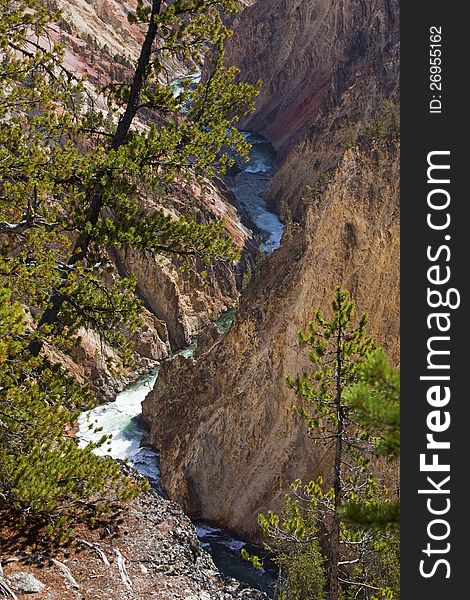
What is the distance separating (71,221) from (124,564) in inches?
175

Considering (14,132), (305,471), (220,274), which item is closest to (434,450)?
(14,132)

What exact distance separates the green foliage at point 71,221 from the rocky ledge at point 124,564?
0.42m

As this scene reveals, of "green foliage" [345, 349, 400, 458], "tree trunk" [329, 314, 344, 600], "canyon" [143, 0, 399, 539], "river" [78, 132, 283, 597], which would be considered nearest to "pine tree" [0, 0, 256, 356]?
"river" [78, 132, 283, 597]

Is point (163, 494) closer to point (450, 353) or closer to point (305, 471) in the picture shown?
point (305, 471)

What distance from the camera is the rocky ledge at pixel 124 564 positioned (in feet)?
23.8

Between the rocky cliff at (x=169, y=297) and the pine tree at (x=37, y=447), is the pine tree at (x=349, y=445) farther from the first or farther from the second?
the rocky cliff at (x=169, y=297)

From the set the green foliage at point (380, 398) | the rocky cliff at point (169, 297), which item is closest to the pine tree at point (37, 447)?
the green foliage at point (380, 398)

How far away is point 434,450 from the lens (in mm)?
4969

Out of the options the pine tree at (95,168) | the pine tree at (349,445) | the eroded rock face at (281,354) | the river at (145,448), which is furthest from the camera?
the eroded rock face at (281,354)

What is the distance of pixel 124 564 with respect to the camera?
7.97 metres

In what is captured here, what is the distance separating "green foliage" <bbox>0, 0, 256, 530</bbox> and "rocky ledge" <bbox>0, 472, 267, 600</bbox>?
0.42 m

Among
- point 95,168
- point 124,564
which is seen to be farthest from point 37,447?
point 95,168

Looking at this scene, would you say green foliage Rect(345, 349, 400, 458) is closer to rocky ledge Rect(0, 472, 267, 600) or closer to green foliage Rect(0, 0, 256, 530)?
green foliage Rect(0, 0, 256, 530)

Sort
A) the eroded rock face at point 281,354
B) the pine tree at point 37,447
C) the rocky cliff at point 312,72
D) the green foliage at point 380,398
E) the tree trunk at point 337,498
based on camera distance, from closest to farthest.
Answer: the green foliage at point 380,398 < the pine tree at point 37,447 < the tree trunk at point 337,498 < the eroded rock face at point 281,354 < the rocky cliff at point 312,72
